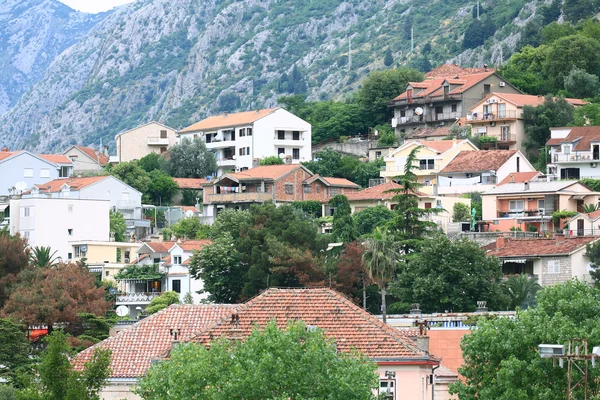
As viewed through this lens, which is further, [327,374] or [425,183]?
[425,183]

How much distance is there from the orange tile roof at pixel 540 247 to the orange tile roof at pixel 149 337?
112ft

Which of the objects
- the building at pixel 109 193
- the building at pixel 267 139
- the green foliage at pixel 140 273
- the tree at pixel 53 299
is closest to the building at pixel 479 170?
the green foliage at pixel 140 273

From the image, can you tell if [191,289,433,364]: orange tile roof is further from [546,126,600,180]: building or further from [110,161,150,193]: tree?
[110,161,150,193]: tree

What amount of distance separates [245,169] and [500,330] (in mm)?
92498

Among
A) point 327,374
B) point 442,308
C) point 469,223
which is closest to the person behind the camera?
point 327,374

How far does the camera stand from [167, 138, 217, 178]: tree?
14562cm

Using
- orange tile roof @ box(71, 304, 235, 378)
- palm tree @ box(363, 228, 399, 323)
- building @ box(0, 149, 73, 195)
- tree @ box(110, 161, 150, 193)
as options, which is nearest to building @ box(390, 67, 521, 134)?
tree @ box(110, 161, 150, 193)

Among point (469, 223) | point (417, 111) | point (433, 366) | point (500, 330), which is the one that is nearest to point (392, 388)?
point (433, 366)

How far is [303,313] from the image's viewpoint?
5128 centimetres

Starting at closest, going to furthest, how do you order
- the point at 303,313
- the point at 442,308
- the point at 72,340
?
the point at 303,313 → the point at 72,340 → the point at 442,308

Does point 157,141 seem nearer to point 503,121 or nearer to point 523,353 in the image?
point 503,121

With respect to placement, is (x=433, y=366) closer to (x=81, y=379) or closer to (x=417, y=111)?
(x=81, y=379)

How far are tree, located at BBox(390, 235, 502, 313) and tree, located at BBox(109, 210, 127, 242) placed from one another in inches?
1878

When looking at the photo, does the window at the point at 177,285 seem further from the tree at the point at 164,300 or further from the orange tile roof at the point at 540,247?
the orange tile roof at the point at 540,247
